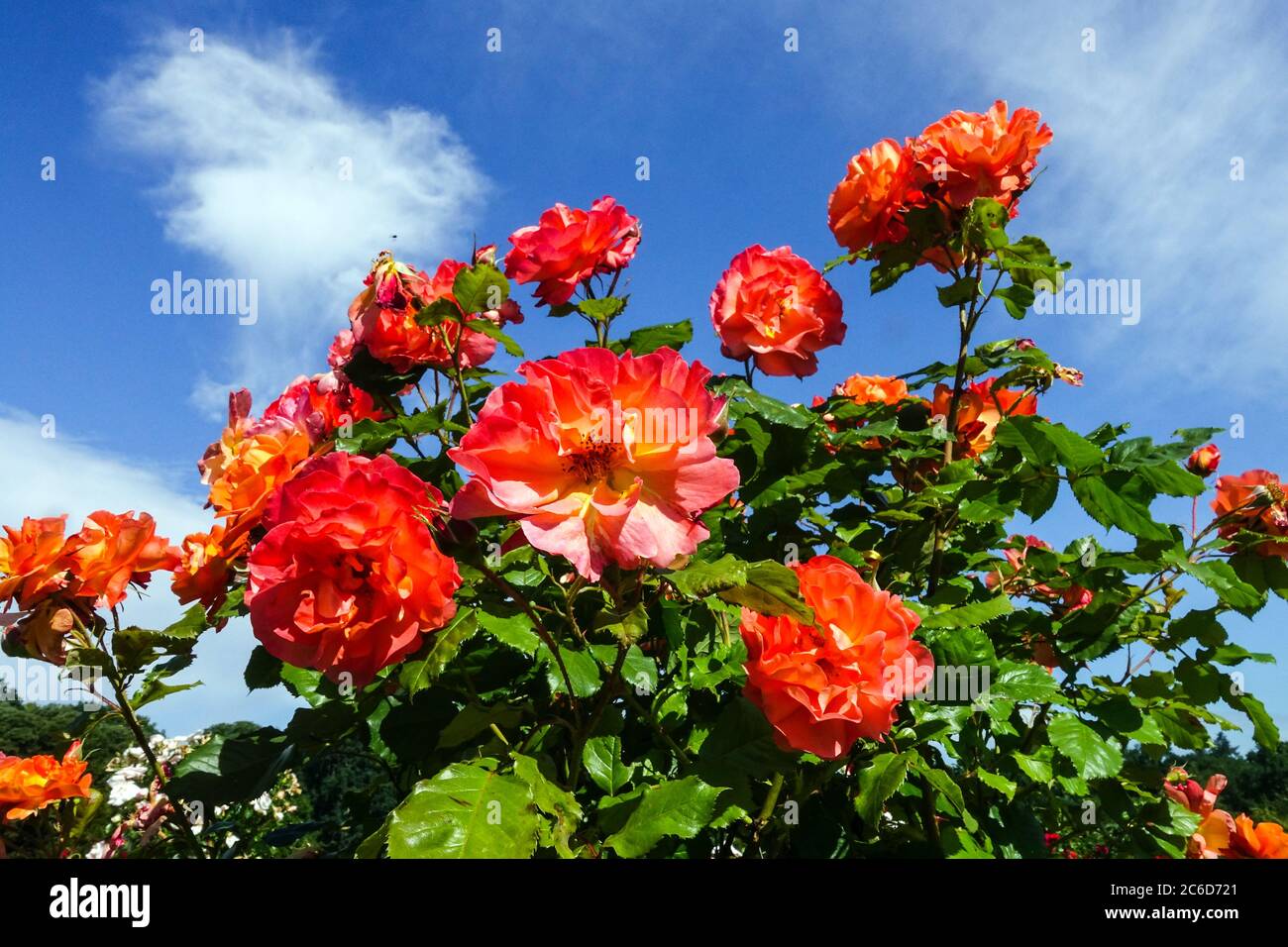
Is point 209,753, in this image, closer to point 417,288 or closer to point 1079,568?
point 417,288

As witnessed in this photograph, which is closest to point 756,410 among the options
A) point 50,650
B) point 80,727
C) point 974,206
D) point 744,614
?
point 744,614

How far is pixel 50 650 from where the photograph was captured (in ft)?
6.46

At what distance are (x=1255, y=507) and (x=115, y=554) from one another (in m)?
3.19

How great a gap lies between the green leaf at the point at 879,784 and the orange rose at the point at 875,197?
5.31 feet

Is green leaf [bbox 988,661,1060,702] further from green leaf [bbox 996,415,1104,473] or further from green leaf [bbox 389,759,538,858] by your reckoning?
green leaf [bbox 389,759,538,858]

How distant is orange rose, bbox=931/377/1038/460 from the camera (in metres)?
2.94

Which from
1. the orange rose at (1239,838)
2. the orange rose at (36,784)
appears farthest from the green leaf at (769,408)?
the orange rose at (36,784)

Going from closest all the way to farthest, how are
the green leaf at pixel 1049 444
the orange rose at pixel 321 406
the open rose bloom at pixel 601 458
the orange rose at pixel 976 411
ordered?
the open rose bloom at pixel 601 458
the orange rose at pixel 321 406
the green leaf at pixel 1049 444
the orange rose at pixel 976 411

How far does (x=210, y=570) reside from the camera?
60.4 inches

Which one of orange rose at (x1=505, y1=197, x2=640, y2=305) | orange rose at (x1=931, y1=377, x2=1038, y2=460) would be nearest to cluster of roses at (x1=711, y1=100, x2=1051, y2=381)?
orange rose at (x1=505, y1=197, x2=640, y2=305)

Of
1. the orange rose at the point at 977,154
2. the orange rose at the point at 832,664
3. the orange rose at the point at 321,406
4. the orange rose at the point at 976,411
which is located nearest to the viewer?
the orange rose at the point at 832,664

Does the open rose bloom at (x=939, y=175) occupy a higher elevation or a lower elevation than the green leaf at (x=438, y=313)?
higher

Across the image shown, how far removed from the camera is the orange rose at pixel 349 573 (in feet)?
4.12

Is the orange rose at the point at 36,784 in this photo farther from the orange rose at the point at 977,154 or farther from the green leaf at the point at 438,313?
the orange rose at the point at 977,154
